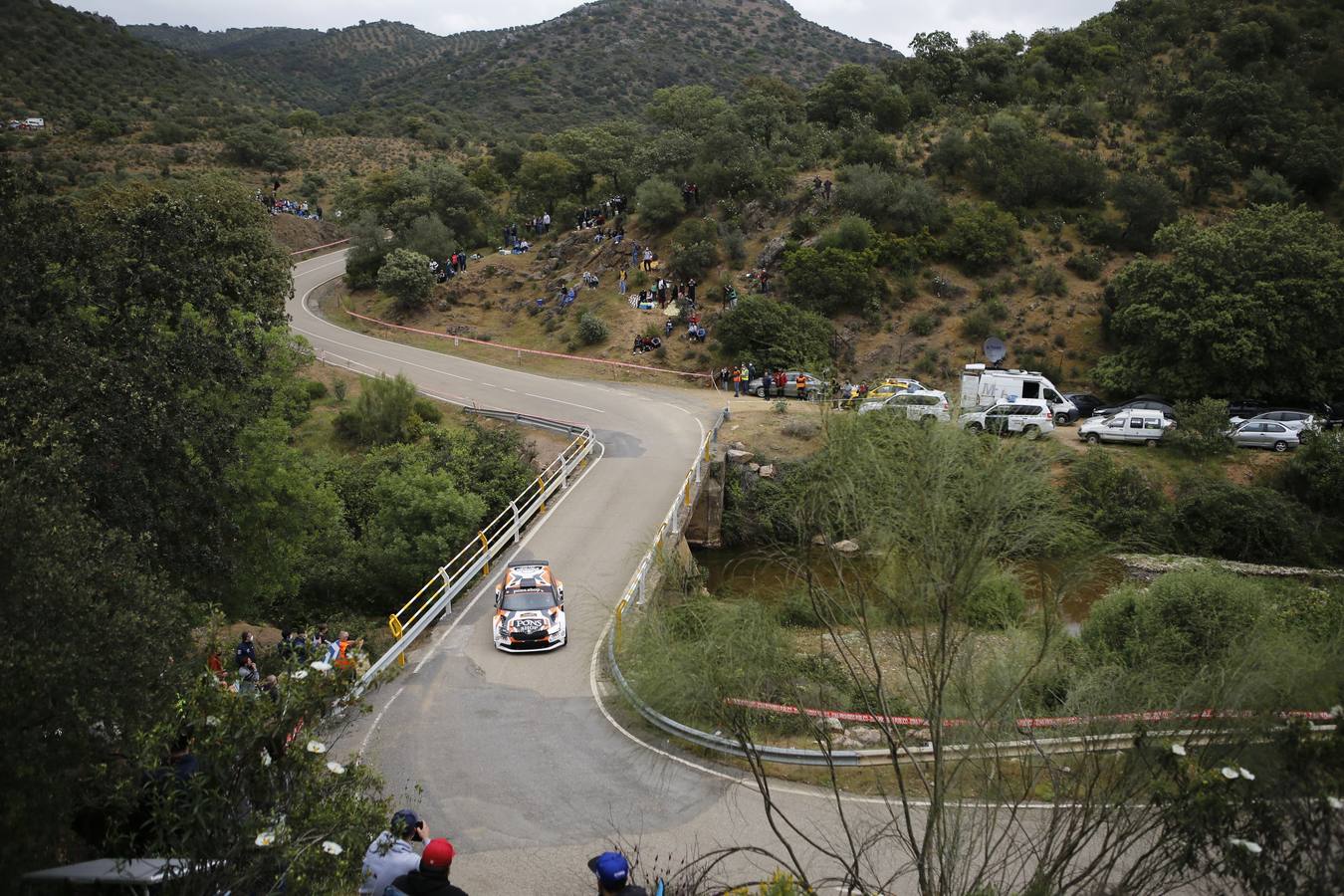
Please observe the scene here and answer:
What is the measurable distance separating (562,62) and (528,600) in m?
131

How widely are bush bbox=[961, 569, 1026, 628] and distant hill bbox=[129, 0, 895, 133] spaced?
101426mm

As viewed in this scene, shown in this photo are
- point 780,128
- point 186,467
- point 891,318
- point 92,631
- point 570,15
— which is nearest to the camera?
point 92,631

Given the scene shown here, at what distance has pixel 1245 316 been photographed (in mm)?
34406

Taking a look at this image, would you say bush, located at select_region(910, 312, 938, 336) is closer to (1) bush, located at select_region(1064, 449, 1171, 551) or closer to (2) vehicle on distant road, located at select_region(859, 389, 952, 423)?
(1) bush, located at select_region(1064, 449, 1171, 551)

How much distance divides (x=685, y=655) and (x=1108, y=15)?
77.0 m

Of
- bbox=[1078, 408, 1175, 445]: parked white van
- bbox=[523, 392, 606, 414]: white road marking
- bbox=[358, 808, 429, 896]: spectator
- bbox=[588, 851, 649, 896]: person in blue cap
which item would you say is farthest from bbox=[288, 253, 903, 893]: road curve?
bbox=[1078, 408, 1175, 445]: parked white van

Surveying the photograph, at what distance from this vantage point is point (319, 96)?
5546 inches

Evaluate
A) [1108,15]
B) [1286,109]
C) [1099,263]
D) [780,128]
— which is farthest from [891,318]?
[1108,15]

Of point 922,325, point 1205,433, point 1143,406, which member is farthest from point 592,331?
point 1205,433

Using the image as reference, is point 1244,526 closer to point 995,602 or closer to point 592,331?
point 995,602

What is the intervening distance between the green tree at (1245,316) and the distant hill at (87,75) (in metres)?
75.2

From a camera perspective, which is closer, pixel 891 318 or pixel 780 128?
pixel 891 318

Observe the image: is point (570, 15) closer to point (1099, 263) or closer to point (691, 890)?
point (1099, 263)

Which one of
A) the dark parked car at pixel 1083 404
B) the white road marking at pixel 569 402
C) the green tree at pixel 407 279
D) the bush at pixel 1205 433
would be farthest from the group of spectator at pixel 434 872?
the green tree at pixel 407 279
